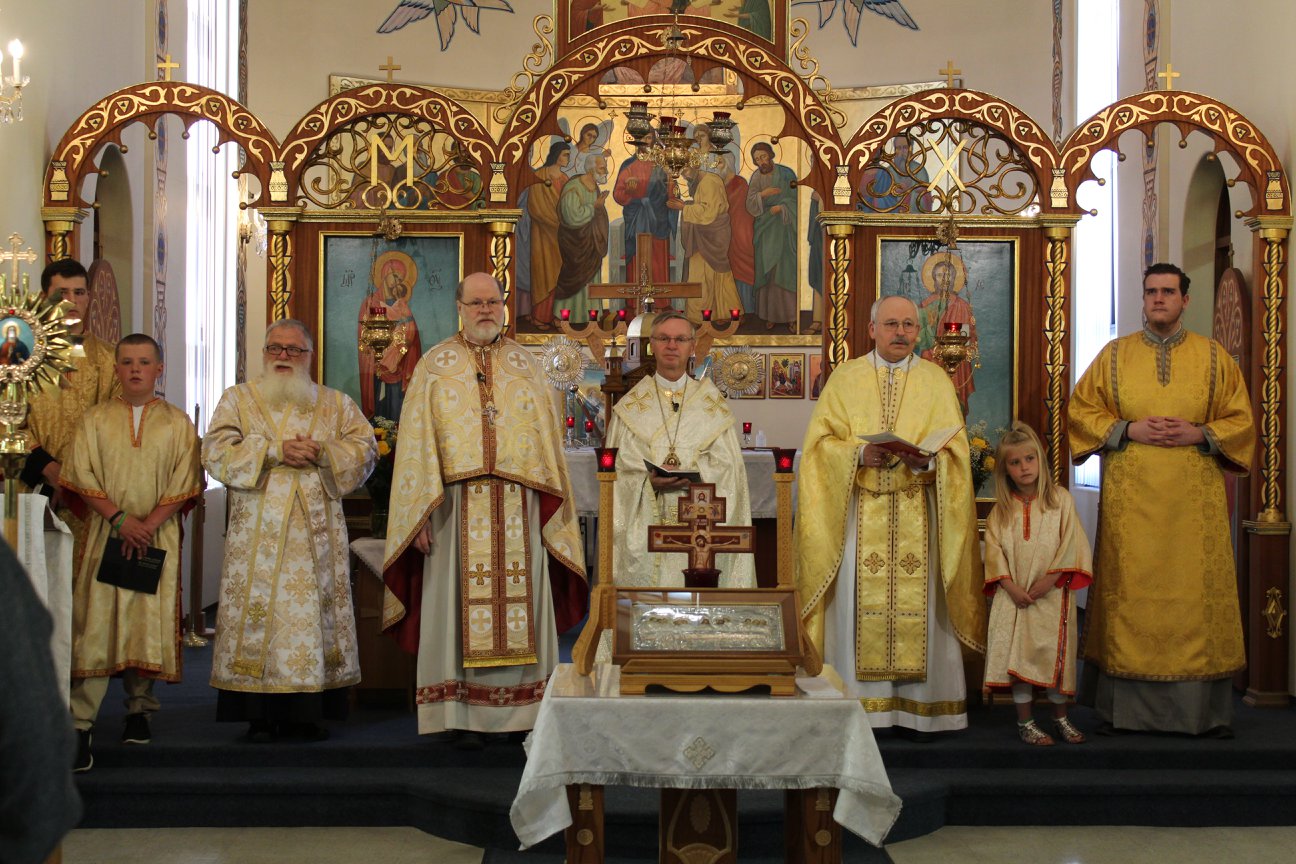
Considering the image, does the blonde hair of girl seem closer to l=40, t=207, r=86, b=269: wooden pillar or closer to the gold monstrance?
the gold monstrance

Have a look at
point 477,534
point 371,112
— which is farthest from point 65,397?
point 371,112

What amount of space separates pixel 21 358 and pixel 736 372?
8994 mm

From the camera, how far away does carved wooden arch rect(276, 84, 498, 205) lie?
7770 mm

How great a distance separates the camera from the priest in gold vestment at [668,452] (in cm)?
631


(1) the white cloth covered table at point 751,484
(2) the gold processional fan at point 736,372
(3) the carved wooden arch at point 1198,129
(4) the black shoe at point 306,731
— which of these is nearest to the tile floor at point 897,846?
(4) the black shoe at point 306,731

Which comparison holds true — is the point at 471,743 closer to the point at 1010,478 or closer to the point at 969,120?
the point at 1010,478

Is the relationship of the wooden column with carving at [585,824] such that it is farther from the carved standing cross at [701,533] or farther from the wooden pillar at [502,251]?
the wooden pillar at [502,251]

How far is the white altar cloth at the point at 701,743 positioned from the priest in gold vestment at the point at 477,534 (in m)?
2.40

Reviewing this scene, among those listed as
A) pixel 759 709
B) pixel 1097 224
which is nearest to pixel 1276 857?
pixel 759 709

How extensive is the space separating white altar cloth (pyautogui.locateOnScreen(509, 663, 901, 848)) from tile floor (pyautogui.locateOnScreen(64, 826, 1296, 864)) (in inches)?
73.9

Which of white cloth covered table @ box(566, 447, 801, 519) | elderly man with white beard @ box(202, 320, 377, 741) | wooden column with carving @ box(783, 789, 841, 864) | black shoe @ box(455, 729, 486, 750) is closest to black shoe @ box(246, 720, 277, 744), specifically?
elderly man with white beard @ box(202, 320, 377, 741)

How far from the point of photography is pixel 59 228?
767 cm

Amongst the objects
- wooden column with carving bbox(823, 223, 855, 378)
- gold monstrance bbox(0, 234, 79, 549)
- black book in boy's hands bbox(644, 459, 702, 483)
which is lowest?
black book in boy's hands bbox(644, 459, 702, 483)

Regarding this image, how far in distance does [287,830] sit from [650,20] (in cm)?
473
